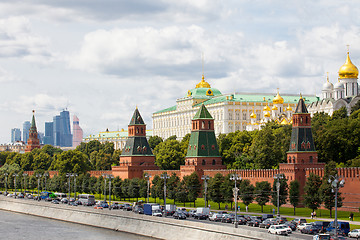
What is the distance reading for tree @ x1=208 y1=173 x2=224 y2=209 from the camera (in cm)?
10112

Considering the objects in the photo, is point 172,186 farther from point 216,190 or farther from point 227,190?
point 227,190

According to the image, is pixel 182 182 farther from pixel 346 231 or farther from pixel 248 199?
pixel 346 231

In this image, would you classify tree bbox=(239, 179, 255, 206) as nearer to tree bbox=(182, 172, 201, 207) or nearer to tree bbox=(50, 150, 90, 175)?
tree bbox=(182, 172, 201, 207)

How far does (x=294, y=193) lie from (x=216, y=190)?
11870 millimetres

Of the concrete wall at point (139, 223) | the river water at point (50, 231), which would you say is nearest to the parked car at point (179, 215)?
the concrete wall at point (139, 223)

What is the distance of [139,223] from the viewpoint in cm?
7775

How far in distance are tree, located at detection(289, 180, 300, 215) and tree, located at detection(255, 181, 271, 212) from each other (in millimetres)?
3055

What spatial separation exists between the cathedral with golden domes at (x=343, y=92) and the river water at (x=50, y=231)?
3544 inches

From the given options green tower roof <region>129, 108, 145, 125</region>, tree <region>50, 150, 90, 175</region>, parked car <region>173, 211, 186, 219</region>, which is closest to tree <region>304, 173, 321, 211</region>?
parked car <region>173, 211, 186, 219</region>

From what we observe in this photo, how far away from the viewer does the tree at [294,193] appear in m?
93.6

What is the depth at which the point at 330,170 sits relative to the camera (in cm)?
9031

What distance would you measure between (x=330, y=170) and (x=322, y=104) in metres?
91.2

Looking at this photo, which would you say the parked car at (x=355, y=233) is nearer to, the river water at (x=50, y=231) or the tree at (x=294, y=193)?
the river water at (x=50, y=231)

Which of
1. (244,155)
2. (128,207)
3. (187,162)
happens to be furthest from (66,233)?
(244,155)
